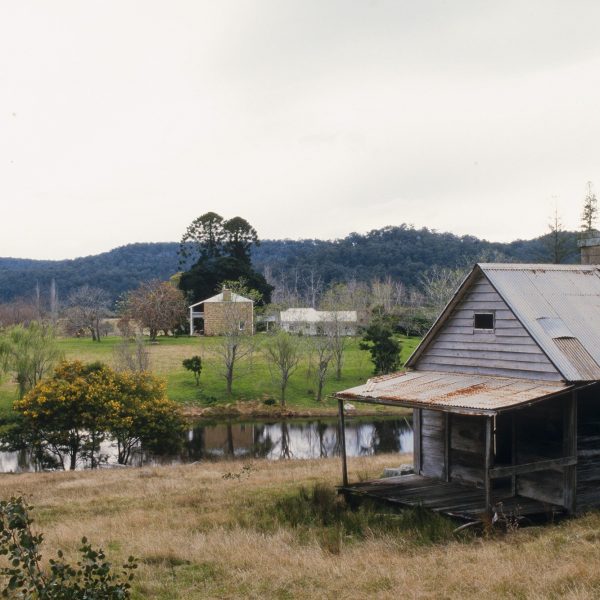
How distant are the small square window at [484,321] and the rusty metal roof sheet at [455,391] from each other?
1218 millimetres

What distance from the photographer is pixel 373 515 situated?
15.2m

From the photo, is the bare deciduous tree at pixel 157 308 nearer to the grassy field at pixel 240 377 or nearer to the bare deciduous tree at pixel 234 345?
the grassy field at pixel 240 377

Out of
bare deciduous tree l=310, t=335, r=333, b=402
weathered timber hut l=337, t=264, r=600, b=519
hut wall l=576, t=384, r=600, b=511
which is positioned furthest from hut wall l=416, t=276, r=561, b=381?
bare deciduous tree l=310, t=335, r=333, b=402

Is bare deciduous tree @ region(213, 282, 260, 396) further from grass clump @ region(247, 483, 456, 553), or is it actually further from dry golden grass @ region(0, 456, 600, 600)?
grass clump @ region(247, 483, 456, 553)

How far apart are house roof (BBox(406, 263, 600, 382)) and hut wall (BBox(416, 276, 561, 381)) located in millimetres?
222

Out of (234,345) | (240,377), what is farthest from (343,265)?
(234,345)

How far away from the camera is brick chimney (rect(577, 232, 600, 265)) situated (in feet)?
69.7

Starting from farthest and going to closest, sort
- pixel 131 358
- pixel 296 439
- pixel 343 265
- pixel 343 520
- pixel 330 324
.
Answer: pixel 343 265 < pixel 330 324 < pixel 131 358 < pixel 296 439 < pixel 343 520

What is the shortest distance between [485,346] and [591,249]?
6.63 metres

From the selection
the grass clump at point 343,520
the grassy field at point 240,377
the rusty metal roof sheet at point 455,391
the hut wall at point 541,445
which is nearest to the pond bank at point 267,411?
the grassy field at point 240,377

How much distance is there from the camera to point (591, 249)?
2134 cm

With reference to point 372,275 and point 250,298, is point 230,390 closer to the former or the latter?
point 250,298

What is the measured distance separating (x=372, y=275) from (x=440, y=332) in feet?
451

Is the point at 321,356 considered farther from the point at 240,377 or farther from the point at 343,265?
the point at 343,265
